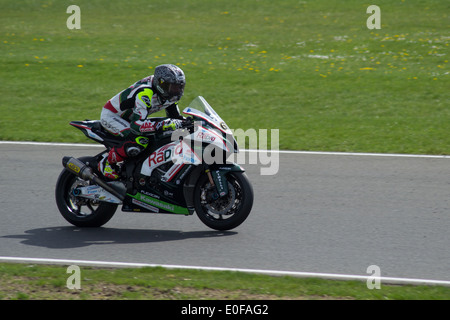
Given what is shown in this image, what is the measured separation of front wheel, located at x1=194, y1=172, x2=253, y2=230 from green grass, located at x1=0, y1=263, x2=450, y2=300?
1203 millimetres

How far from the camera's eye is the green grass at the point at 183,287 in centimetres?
568

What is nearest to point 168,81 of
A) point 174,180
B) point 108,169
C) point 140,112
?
point 140,112

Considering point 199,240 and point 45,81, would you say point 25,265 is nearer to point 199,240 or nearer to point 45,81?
point 199,240

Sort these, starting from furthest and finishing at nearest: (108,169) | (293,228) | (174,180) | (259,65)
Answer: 1. (259,65)
2. (108,169)
3. (293,228)
4. (174,180)

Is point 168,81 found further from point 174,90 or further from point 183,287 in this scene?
point 183,287

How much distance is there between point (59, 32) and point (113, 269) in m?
17.2

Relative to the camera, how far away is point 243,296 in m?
5.69

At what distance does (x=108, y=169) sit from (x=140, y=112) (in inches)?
33.1

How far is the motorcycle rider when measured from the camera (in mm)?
7344

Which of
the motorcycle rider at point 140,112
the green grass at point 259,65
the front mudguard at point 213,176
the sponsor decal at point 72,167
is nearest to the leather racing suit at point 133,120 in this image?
the motorcycle rider at point 140,112

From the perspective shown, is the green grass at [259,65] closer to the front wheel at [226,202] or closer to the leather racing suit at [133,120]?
the front wheel at [226,202]

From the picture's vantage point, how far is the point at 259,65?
1778 cm

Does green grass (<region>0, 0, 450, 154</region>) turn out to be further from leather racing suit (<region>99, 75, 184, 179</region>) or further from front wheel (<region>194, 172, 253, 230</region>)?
leather racing suit (<region>99, 75, 184, 179</region>)

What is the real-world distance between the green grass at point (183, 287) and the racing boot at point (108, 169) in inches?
64.4
